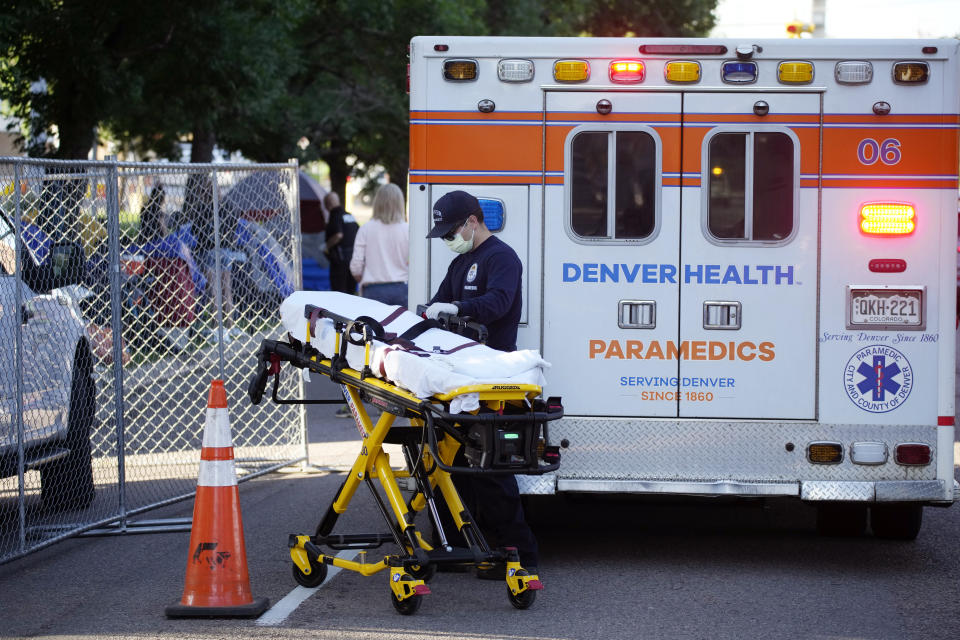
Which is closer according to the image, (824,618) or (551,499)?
(824,618)

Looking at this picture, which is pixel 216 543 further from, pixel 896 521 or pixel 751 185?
pixel 896 521

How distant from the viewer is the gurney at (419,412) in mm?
5828

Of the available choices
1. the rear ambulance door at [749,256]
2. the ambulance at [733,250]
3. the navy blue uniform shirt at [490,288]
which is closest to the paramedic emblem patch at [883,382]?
the ambulance at [733,250]

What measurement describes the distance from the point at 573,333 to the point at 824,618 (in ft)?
6.31

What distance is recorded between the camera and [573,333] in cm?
731

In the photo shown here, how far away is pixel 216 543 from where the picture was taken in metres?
6.18

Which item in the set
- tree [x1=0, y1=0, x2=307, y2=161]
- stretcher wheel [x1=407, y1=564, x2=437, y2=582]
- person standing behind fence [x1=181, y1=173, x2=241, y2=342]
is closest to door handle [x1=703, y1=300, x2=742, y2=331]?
stretcher wheel [x1=407, y1=564, x2=437, y2=582]

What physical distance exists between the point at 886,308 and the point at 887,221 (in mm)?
448

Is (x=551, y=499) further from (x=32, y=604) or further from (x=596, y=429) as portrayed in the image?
(x=32, y=604)

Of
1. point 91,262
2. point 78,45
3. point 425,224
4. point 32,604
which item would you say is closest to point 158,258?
point 91,262

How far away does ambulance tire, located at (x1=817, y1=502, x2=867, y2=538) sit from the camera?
8.02 metres

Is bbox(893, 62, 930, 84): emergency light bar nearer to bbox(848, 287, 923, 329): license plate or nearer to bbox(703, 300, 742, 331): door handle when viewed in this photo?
bbox(848, 287, 923, 329): license plate

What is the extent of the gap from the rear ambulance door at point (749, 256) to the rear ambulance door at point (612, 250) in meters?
0.10

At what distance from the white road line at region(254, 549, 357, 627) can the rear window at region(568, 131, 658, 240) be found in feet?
7.16
